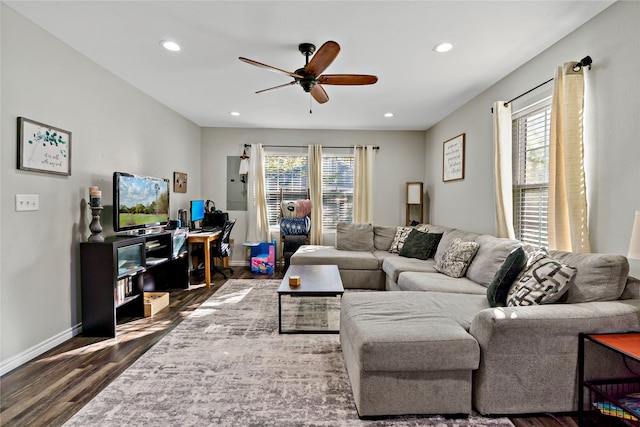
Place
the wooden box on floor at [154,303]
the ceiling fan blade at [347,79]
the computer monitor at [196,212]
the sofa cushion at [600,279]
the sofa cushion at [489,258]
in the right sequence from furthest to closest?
the computer monitor at [196,212]
the wooden box on floor at [154,303]
the sofa cushion at [489,258]
the ceiling fan blade at [347,79]
the sofa cushion at [600,279]

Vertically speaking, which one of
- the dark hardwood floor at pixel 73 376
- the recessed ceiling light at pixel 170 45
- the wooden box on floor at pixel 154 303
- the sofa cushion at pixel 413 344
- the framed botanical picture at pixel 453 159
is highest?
the recessed ceiling light at pixel 170 45

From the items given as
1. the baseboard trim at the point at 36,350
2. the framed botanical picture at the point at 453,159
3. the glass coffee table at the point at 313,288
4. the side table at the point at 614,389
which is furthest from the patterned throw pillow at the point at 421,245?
the baseboard trim at the point at 36,350

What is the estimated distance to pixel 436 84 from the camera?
137 inches

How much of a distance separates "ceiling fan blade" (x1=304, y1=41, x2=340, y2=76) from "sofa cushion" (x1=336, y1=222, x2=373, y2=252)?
110 inches

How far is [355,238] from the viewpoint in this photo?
15.9 ft

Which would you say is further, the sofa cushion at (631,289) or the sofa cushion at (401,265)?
the sofa cushion at (401,265)

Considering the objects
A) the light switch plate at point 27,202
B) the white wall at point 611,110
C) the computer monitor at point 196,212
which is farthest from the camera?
the computer monitor at point 196,212

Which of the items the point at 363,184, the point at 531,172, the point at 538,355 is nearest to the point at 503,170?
the point at 531,172

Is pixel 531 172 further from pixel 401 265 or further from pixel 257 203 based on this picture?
pixel 257 203

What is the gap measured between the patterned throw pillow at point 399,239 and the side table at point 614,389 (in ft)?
9.45

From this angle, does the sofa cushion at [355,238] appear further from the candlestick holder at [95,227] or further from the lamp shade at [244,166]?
the candlestick holder at [95,227]

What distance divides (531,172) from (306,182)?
365 cm

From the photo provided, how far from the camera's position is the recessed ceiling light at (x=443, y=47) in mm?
Result: 2579

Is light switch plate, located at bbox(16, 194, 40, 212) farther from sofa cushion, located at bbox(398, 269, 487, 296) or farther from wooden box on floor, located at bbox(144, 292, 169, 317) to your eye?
sofa cushion, located at bbox(398, 269, 487, 296)
